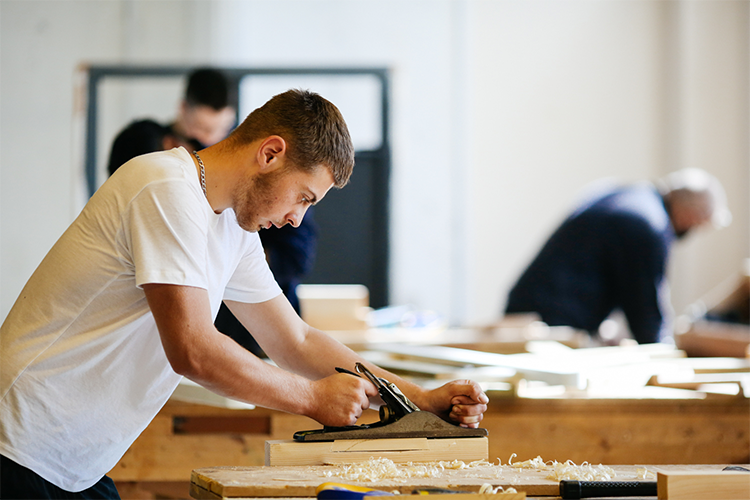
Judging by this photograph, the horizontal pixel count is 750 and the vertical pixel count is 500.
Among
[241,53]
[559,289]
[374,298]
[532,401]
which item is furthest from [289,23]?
[532,401]

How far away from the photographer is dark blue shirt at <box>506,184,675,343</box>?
3623 mm

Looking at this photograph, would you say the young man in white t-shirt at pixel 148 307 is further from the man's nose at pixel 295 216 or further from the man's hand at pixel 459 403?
the man's hand at pixel 459 403

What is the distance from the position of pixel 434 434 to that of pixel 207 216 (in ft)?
2.09

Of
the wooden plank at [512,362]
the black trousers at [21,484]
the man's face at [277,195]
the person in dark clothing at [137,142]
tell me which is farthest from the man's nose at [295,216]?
the person in dark clothing at [137,142]

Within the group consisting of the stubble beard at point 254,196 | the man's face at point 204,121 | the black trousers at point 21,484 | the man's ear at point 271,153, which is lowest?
the black trousers at point 21,484

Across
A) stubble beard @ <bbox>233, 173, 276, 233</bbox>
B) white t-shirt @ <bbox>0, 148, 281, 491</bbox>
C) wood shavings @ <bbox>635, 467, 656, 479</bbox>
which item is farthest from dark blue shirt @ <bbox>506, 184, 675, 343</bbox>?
white t-shirt @ <bbox>0, 148, 281, 491</bbox>

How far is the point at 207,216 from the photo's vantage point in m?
1.38

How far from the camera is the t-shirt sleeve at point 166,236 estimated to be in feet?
4.00

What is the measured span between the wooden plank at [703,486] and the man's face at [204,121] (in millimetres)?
2134

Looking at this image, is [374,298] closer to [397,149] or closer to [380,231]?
[380,231]

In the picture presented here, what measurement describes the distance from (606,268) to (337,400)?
2.75 metres

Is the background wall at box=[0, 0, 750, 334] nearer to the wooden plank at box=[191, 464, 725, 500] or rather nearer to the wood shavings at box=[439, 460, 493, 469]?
the wood shavings at box=[439, 460, 493, 469]

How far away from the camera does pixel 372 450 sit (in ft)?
4.65

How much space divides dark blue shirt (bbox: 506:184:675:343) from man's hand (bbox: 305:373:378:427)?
254 cm
